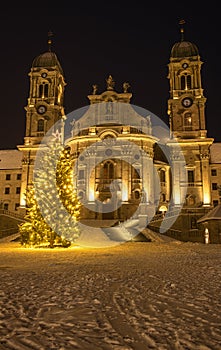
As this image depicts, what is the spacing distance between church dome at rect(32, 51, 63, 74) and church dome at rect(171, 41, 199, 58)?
2276 centimetres

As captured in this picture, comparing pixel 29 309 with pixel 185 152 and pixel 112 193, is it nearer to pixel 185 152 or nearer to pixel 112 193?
pixel 112 193

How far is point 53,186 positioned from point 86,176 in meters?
25.7

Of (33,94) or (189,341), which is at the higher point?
(33,94)

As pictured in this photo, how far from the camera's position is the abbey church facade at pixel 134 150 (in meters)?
46.8

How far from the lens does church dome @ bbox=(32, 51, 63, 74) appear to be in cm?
5857

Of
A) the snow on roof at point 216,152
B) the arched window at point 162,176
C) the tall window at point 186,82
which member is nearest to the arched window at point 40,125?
the arched window at point 162,176

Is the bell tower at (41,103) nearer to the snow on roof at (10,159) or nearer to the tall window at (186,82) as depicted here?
the snow on roof at (10,159)

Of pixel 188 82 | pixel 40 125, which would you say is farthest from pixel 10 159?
pixel 188 82

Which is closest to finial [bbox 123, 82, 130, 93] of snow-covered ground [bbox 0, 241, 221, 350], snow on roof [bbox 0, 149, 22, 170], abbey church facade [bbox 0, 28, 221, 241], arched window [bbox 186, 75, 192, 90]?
abbey church facade [bbox 0, 28, 221, 241]

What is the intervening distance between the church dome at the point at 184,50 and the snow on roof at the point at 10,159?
120ft

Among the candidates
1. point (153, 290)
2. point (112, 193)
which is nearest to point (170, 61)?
point (112, 193)

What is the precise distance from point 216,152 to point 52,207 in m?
42.6

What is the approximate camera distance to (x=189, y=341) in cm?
361

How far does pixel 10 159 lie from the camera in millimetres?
63219
